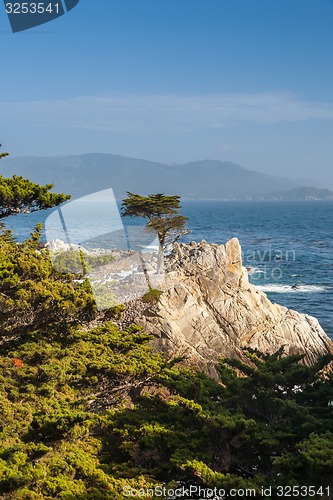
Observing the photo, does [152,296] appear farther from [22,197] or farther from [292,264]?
[292,264]

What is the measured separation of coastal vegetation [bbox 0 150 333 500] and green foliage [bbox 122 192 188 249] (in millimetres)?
10533

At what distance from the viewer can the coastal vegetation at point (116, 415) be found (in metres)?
9.29

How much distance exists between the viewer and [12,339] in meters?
13.7

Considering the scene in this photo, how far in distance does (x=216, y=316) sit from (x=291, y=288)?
20889mm

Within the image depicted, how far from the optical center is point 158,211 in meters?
25.5

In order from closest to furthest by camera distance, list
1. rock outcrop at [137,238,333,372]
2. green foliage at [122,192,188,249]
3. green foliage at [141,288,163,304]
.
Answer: rock outcrop at [137,238,333,372], green foliage at [141,288,163,304], green foliage at [122,192,188,249]

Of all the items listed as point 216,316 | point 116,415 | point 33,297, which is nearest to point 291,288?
point 216,316

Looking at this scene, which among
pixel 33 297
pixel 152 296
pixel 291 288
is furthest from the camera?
pixel 291 288

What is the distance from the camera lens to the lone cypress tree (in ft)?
43.9

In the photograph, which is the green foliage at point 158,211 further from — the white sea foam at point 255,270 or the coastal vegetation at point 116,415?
the white sea foam at point 255,270

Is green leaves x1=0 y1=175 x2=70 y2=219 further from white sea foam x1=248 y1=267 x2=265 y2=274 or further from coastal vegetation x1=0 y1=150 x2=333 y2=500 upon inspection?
white sea foam x1=248 y1=267 x2=265 y2=274

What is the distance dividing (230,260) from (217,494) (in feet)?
54.1

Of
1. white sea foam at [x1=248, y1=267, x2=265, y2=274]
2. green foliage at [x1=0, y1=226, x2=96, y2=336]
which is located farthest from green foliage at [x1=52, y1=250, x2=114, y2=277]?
white sea foam at [x1=248, y1=267, x2=265, y2=274]

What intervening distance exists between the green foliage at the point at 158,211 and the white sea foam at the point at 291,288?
17.1 metres
